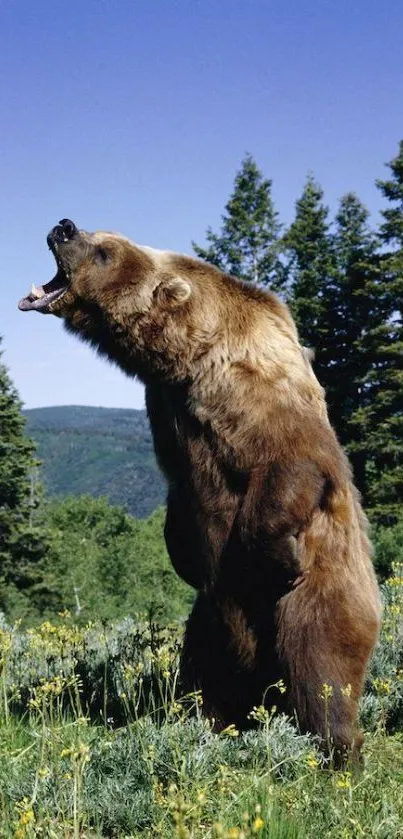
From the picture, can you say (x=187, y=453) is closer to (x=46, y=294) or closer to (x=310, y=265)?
(x=46, y=294)

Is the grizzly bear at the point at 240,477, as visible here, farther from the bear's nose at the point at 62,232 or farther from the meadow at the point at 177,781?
the meadow at the point at 177,781

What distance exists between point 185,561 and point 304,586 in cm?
86

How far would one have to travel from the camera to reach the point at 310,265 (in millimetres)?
38031

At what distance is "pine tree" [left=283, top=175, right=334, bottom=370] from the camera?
35938 mm

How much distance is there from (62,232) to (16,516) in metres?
32.8

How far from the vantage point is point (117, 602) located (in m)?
38.9

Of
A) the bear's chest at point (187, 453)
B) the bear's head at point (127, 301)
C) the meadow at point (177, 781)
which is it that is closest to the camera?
the meadow at point (177, 781)

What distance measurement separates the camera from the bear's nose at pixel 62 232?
186 inches

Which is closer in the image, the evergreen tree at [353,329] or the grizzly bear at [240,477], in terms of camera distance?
the grizzly bear at [240,477]

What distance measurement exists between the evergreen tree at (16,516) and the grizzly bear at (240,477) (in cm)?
3095

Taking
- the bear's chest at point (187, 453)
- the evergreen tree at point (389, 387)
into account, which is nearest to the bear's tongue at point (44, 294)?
the bear's chest at point (187, 453)

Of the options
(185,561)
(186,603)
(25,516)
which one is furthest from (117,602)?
(185,561)

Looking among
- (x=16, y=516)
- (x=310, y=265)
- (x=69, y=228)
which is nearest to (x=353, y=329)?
(x=310, y=265)

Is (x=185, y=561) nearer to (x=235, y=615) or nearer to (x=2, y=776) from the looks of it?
(x=235, y=615)
